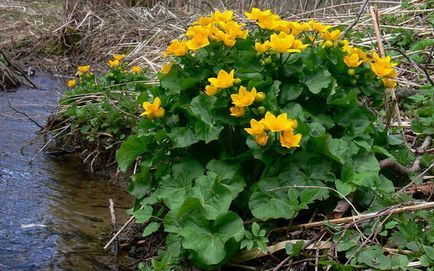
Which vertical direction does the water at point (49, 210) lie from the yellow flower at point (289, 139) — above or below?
below

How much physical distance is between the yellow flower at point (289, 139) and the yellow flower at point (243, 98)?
156mm

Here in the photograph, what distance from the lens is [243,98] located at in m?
1.94

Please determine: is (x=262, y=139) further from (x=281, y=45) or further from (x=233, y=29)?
(x=233, y=29)

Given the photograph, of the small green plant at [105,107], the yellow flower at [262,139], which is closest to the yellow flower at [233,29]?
the yellow flower at [262,139]

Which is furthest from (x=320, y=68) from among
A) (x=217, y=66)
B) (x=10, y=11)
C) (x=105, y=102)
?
Answer: (x=10, y=11)

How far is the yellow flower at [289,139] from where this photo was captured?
6.12 feet

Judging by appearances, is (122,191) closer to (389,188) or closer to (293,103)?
(293,103)

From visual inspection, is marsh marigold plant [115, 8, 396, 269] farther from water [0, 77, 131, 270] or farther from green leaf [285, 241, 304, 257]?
water [0, 77, 131, 270]

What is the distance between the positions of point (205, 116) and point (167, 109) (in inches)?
9.6


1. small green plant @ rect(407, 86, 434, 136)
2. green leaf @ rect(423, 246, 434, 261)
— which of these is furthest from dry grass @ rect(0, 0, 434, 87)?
green leaf @ rect(423, 246, 434, 261)

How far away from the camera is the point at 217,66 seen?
86.1 inches

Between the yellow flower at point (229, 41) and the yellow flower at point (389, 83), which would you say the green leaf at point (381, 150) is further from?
the yellow flower at point (229, 41)

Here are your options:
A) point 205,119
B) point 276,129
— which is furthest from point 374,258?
point 205,119

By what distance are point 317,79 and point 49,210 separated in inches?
55.9
